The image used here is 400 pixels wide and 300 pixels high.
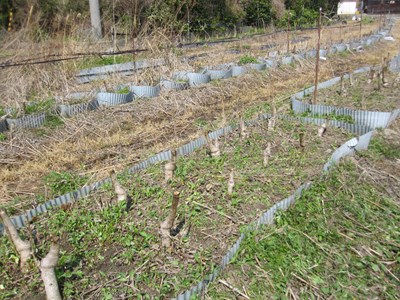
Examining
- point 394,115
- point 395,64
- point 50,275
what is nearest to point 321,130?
point 394,115

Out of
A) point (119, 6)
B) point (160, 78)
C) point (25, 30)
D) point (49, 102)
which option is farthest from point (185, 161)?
point (119, 6)

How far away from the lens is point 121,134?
457cm

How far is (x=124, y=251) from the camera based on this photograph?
2.40m

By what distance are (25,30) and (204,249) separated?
594cm

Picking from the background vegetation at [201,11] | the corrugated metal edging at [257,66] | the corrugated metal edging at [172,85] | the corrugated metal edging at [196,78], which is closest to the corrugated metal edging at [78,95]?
the corrugated metal edging at [172,85]

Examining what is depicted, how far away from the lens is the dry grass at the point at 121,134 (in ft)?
11.9

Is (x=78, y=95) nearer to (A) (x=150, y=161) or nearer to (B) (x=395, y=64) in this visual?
(A) (x=150, y=161)

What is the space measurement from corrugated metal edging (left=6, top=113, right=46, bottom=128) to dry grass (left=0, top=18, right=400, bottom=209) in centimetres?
19

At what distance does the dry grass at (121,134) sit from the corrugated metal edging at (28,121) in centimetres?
19

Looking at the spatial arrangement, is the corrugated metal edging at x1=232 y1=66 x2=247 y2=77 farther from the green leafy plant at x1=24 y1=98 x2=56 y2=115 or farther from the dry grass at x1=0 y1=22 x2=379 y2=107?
the green leafy plant at x1=24 y1=98 x2=56 y2=115

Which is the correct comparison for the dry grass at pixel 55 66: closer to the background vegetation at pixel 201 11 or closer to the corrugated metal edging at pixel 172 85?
the corrugated metal edging at pixel 172 85

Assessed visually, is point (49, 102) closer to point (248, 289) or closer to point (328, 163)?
point (328, 163)

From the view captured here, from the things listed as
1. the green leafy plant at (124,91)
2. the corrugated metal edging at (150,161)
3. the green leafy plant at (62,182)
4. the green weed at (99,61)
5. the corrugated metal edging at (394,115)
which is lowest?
the green leafy plant at (62,182)

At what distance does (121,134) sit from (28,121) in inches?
47.2
